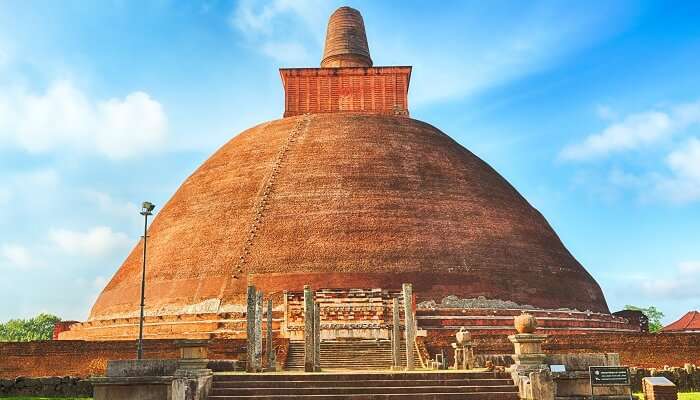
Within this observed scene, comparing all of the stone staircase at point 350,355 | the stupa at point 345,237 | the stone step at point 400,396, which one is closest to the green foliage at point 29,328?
the stupa at point 345,237

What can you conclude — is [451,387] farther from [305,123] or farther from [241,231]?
[305,123]

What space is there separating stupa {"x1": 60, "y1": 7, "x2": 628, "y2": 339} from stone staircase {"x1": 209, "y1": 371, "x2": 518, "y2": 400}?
958 centimetres

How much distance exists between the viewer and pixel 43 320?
59.1 meters

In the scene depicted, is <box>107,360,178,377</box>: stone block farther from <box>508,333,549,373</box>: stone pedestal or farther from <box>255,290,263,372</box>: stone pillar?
<box>508,333,549,373</box>: stone pedestal

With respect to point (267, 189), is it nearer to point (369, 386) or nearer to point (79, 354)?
point (79, 354)

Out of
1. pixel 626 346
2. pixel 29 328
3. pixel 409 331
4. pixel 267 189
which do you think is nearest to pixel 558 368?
pixel 409 331

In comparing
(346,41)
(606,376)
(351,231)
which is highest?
(346,41)

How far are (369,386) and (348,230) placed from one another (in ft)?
38.6

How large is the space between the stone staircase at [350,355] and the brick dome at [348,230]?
238cm

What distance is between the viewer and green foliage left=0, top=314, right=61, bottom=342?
57844 millimetres

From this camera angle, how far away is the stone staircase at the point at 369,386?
1122cm

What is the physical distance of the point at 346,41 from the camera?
32.8m

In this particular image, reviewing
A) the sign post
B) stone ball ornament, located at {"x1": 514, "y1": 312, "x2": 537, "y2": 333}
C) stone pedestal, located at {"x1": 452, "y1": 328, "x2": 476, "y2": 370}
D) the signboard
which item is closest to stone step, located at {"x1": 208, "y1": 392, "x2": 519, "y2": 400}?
the signboard

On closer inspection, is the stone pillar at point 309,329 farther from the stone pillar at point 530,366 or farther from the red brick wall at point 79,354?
the stone pillar at point 530,366
